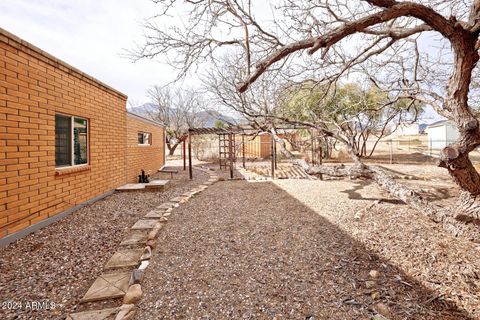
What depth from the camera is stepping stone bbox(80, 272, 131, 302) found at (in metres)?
2.01

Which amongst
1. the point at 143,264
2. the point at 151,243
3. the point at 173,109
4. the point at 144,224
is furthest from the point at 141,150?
the point at 173,109

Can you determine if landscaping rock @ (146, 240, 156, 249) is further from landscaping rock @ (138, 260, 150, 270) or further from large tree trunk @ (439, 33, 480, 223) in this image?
large tree trunk @ (439, 33, 480, 223)

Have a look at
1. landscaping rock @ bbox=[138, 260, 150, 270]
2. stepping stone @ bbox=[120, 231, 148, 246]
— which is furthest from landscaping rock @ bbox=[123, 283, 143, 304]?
stepping stone @ bbox=[120, 231, 148, 246]

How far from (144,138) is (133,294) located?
8.98m

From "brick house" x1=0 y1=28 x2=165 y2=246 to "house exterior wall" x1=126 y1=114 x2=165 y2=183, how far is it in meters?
1.40

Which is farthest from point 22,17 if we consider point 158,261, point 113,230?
point 158,261

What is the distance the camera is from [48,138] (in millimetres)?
3828

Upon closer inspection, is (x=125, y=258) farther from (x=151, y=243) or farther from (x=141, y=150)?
(x=141, y=150)

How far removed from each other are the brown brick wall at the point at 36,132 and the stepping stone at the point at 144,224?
1.50 m

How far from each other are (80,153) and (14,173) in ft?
5.98

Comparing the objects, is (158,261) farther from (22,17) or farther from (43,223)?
(22,17)

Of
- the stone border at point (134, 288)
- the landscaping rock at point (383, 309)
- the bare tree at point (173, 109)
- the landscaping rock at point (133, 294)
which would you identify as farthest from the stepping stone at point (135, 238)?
the bare tree at point (173, 109)

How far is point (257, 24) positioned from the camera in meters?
3.95

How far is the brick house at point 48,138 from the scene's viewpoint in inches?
122
